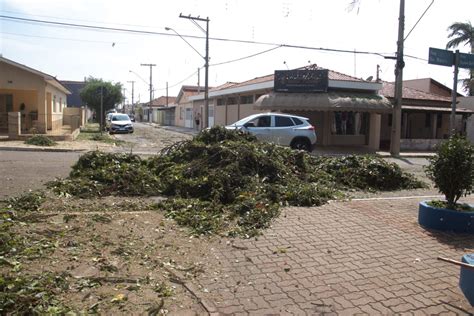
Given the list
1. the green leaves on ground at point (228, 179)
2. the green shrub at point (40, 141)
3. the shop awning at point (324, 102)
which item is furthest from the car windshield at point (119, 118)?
the green leaves on ground at point (228, 179)

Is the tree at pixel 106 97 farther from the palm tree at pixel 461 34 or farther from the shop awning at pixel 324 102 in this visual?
the palm tree at pixel 461 34

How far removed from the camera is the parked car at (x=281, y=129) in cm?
1703

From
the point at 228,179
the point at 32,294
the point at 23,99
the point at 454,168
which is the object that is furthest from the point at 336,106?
the point at 32,294

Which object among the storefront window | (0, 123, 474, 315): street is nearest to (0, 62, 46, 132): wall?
the storefront window

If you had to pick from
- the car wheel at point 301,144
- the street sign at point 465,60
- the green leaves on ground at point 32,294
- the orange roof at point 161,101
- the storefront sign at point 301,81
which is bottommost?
the green leaves on ground at point 32,294

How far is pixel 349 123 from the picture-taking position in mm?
26281

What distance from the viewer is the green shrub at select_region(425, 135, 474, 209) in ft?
21.3

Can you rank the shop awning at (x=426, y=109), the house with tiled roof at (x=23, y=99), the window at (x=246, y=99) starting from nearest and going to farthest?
the house with tiled roof at (x=23, y=99), the shop awning at (x=426, y=109), the window at (x=246, y=99)

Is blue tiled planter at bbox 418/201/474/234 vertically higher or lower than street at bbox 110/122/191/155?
lower

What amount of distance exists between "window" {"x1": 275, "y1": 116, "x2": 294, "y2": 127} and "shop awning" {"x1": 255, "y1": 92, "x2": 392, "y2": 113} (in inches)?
228

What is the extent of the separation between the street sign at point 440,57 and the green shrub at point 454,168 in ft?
43.5

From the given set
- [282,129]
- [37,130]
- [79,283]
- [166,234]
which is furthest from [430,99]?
[79,283]

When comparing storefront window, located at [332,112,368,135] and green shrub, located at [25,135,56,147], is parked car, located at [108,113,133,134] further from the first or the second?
storefront window, located at [332,112,368,135]

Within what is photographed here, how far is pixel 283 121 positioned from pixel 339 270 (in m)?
12.9
